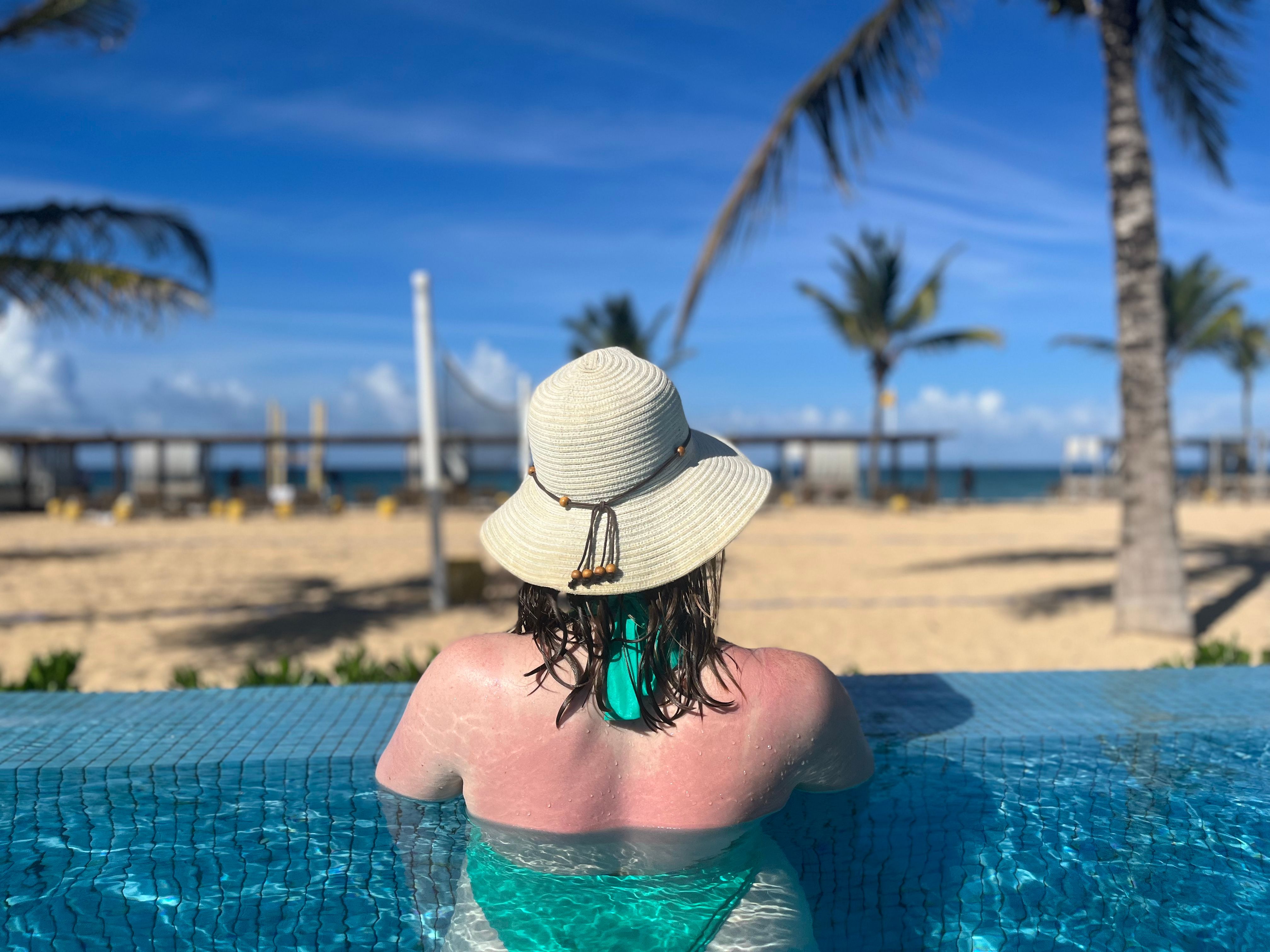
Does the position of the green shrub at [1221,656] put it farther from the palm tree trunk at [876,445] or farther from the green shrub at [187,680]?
the palm tree trunk at [876,445]

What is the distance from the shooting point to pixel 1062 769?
110 inches

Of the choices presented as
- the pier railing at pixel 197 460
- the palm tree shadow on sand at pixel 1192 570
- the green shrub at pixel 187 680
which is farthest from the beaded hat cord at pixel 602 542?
the pier railing at pixel 197 460

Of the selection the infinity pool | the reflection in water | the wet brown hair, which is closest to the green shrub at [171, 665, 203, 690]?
the infinity pool

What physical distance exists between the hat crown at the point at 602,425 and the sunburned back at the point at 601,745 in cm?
35

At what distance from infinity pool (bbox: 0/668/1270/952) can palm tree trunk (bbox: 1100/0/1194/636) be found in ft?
10.9

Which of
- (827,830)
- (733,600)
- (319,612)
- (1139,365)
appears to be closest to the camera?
(827,830)

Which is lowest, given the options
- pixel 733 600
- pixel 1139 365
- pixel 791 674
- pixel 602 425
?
pixel 733 600

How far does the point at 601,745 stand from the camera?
173cm

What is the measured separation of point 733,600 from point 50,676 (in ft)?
19.6

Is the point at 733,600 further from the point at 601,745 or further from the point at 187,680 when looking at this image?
the point at 601,745

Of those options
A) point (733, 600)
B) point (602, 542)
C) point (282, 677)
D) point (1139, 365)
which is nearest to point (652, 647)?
point (602, 542)

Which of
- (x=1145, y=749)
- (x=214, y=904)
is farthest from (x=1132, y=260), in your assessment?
(x=214, y=904)

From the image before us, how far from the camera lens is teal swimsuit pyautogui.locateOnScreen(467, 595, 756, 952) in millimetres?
1697

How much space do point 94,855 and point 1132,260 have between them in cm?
667
